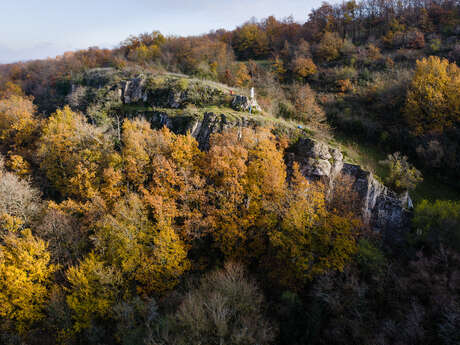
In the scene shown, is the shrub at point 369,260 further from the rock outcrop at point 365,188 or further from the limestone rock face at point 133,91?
the limestone rock face at point 133,91

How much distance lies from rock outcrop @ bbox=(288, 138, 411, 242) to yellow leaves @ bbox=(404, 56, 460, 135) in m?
15.0

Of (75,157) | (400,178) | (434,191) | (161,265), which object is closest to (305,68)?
(400,178)

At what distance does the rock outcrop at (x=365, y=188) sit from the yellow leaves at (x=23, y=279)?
28438 millimetres

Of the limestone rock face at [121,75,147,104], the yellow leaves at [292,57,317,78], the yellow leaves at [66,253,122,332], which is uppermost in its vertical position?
the yellow leaves at [292,57,317,78]

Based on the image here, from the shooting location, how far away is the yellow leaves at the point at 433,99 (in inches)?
1262

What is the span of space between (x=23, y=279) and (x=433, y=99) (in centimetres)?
5265

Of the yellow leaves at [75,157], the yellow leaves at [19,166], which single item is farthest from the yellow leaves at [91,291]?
the yellow leaves at [19,166]

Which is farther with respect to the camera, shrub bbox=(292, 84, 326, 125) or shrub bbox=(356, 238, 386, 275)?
shrub bbox=(292, 84, 326, 125)

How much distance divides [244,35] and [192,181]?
6572 cm

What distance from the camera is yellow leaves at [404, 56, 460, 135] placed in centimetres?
3206

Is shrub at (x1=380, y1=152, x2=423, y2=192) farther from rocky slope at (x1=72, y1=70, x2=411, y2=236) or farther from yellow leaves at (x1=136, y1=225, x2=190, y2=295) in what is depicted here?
yellow leaves at (x1=136, y1=225, x2=190, y2=295)

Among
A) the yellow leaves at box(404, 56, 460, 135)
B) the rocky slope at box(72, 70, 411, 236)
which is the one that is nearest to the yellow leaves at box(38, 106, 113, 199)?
the rocky slope at box(72, 70, 411, 236)

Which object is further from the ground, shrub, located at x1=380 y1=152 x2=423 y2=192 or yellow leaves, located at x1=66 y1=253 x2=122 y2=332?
shrub, located at x1=380 y1=152 x2=423 y2=192

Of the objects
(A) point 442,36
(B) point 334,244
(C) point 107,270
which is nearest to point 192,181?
(C) point 107,270
